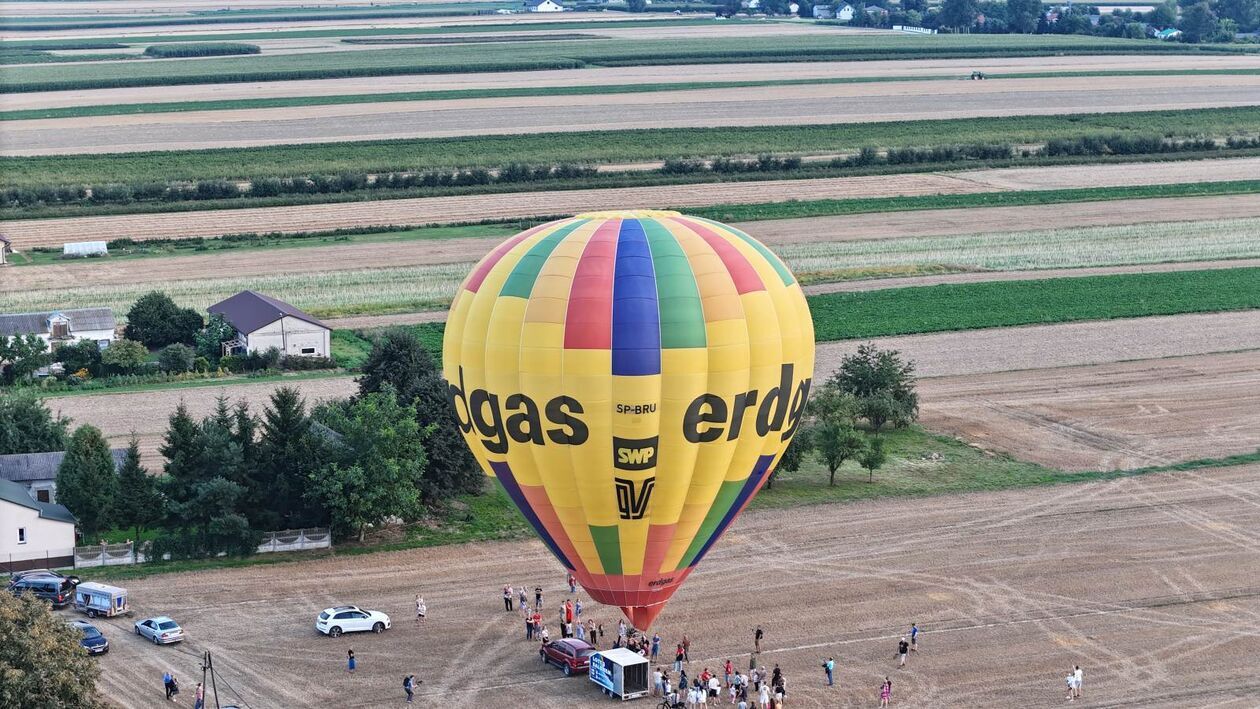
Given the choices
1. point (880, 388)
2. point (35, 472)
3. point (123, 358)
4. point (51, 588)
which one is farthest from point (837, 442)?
point (123, 358)

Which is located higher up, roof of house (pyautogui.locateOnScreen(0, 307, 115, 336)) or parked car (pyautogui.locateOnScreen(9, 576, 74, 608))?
roof of house (pyautogui.locateOnScreen(0, 307, 115, 336))

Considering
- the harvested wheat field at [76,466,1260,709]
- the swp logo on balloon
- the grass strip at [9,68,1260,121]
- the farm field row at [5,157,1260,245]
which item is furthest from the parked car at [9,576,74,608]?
the grass strip at [9,68,1260,121]

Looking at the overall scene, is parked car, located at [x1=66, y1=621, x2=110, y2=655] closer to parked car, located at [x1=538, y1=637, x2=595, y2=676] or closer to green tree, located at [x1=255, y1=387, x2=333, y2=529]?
green tree, located at [x1=255, y1=387, x2=333, y2=529]

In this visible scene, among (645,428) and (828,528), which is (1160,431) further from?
(645,428)

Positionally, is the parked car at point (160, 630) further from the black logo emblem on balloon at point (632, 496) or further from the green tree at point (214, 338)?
the green tree at point (214, 338)

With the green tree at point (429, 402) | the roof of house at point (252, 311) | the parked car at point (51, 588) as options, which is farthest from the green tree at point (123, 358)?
the parked car at point (51, 588)

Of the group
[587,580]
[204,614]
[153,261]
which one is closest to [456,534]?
[204,614]

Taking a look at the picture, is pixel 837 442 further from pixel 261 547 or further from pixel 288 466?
pixel 261 547
